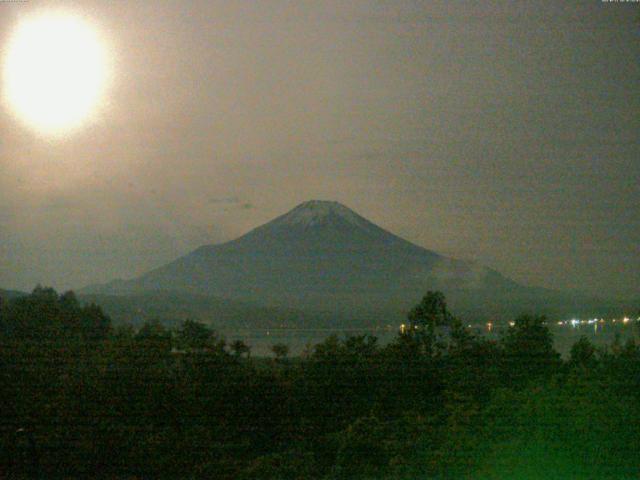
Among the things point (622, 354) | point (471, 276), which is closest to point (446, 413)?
point (622, 354)

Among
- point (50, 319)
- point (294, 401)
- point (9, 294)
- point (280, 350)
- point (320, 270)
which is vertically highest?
point (320, 270)

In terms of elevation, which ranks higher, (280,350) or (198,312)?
(198,312)

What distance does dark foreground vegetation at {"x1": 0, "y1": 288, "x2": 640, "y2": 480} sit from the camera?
2322mm

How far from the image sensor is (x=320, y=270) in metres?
10.6

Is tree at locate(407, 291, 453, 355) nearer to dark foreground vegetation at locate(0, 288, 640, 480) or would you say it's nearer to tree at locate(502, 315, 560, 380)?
dark foreground vegetation at locate(0, 288, 640, 480)

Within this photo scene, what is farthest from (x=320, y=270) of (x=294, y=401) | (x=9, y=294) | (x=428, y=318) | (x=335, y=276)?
(x=294, y=401)

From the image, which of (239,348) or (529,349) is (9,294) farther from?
(529,349)

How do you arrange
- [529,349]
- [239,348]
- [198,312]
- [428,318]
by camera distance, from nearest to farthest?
[529,349] < [239,348] < [428,318] < [198,312]

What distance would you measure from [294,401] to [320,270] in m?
7.02

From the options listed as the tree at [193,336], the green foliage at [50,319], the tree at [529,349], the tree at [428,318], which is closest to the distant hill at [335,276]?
the tree at [428,318]

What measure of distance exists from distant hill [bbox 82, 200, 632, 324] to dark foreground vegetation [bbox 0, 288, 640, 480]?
1339 millimetres

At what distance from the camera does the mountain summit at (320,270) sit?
716cm

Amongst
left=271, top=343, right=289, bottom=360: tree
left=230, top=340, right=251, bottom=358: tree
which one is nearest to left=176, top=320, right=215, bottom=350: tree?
left=230, top=340, right=251, bottom=358: tree

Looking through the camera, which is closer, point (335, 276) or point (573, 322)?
point (573, 322)
